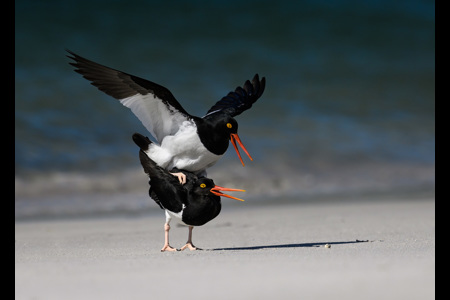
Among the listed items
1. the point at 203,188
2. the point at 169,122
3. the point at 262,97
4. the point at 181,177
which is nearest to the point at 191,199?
the point at 203,188

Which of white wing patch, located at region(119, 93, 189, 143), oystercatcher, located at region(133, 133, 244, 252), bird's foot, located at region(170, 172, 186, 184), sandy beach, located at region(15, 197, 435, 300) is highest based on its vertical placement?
white wing patch, located at region(119, 93, 189, 143)

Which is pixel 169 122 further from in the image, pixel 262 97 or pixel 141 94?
pixel 262 97

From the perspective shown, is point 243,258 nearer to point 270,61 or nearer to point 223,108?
point 223,108

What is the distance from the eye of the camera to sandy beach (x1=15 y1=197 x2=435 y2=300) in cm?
301

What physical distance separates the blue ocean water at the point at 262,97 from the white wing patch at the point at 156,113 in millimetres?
3402

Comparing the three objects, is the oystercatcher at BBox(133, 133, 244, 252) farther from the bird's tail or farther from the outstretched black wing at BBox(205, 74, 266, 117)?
the outstretched black wing at BBox(205, 74, 266, 117)

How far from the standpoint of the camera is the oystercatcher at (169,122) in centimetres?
491

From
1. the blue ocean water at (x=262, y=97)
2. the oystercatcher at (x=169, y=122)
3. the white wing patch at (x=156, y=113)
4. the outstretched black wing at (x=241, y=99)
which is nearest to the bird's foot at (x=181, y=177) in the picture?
the oystercatcher at (x=169, y=122)

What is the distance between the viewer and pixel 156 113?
16.7 ft

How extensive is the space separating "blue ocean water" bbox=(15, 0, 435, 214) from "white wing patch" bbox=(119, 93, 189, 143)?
11.2 ft

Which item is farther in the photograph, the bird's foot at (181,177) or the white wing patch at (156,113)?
the white wing patch at (156,113)

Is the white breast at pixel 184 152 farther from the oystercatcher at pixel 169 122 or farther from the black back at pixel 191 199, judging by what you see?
the black back at pixel 191 199

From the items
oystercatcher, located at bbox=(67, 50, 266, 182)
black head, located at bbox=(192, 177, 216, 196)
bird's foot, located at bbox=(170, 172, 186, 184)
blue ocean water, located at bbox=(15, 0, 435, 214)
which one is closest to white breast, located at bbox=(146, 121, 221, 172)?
oystercatcher, located at bbox=(67, 50, 266, 182)

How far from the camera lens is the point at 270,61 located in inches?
582
